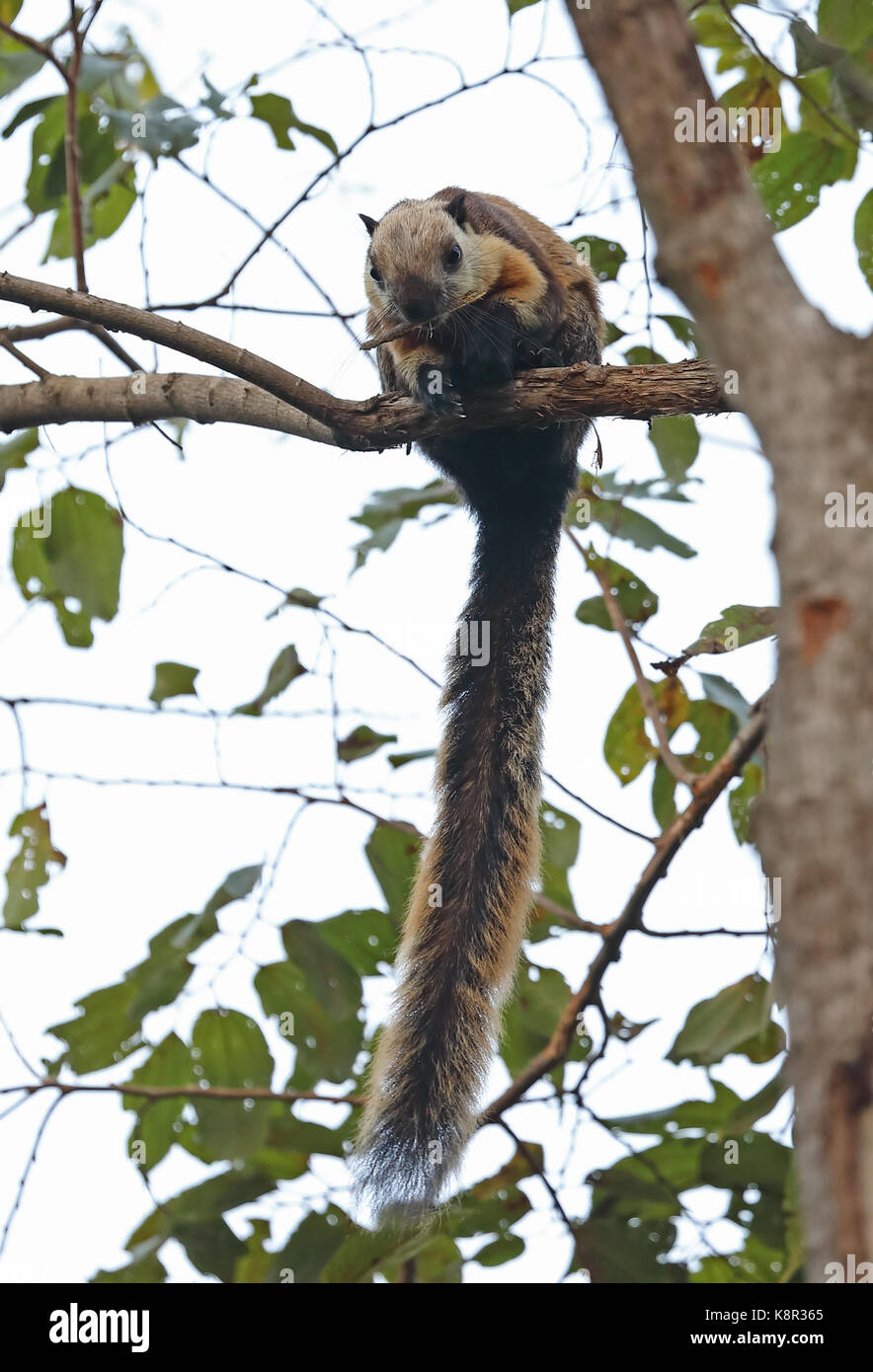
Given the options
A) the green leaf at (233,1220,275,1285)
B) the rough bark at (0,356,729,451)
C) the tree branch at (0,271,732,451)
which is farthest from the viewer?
the green leaf at (233,1220,275,1285)

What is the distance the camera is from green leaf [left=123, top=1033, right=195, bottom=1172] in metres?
3.63

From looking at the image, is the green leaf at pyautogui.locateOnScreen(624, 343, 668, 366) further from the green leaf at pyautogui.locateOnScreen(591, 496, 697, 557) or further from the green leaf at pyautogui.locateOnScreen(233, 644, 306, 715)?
the green leaf at pyautogui.locateOnScreen(233, 644, 306, 715)

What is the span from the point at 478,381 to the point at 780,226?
90cm

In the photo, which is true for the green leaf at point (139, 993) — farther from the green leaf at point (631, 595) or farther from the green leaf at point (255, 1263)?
the green leaf at point (631, 595)

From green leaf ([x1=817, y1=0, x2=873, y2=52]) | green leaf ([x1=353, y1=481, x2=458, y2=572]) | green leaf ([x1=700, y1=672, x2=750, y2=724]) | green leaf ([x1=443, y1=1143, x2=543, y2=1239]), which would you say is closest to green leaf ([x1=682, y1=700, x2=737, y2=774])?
A: green leaf ([x1=700, y1=672, x2=750, y2=724])

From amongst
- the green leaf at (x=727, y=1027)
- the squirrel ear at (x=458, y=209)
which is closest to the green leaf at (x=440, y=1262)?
the green leaf at (x=727, y=1027)

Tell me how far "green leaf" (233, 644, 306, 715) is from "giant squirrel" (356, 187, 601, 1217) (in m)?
0.50

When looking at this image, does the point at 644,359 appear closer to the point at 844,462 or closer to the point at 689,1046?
Result: the point at 689,1046

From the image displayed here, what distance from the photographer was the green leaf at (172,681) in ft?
13.3

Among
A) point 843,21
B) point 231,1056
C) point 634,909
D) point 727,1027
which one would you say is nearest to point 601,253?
point 843,21
